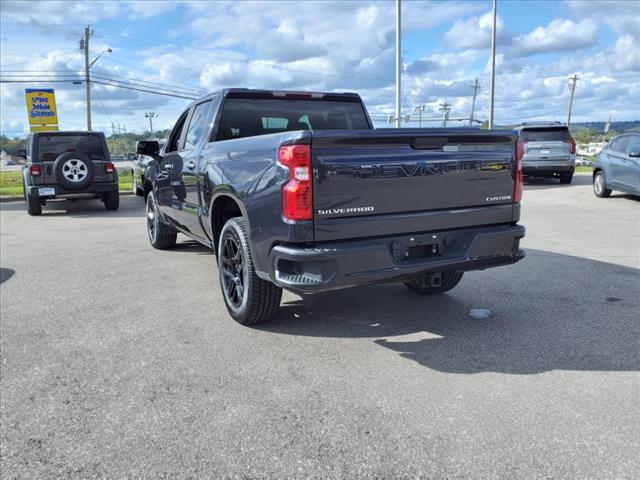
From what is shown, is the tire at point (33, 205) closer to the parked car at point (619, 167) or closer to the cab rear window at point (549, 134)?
the parked car at point (619, 167)

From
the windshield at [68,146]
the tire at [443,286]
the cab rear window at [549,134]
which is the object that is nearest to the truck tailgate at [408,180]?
the tire at [443,286]

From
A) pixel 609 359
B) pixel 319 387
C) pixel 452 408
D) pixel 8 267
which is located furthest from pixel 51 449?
pixel 8 267

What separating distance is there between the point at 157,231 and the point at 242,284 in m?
3.74

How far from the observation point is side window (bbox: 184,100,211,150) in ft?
18.4

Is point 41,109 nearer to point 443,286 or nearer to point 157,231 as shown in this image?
point 157,231

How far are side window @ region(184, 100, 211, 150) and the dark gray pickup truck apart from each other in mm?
598

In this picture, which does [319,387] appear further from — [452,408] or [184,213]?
[184,213]

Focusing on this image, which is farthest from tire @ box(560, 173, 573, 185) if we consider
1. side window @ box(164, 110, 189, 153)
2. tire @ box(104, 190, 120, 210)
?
side window @ box(164, 110, 189, 153)

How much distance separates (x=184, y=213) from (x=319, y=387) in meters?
3.22

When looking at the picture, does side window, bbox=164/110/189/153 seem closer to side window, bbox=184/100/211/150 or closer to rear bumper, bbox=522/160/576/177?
side window, bbox=184/100/211/150

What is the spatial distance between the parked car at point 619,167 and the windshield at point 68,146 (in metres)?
A: 11.8

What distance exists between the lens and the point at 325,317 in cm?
475

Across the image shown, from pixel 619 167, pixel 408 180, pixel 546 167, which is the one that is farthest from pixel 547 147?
pixel 408 180

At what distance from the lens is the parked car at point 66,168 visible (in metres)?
12.0
